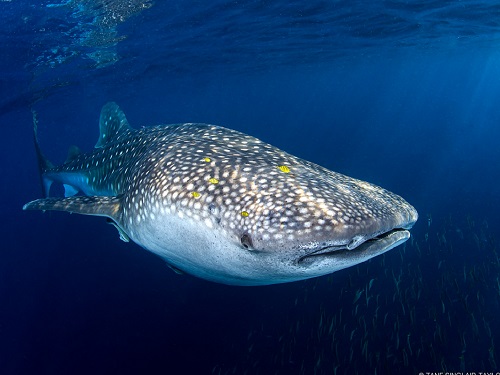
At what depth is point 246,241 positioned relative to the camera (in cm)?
266

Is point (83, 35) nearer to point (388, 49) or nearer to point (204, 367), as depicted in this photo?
point (204, 367)

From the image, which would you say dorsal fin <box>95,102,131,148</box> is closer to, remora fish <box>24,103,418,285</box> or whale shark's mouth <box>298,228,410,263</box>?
Result: remora fish <box>24,103,418,285</box>

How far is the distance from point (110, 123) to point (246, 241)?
6.16m

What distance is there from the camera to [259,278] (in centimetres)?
305

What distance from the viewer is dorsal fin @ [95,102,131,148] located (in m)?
→ 7.48

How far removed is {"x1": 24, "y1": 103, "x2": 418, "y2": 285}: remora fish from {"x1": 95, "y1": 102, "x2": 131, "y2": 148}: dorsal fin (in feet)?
10.2

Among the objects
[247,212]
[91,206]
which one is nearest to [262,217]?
[247,212]

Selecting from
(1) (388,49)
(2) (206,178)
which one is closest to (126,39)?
(2) (206,178)

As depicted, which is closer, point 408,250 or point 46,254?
point 408,250

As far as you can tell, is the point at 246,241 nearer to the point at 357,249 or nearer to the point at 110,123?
the point at 357,249

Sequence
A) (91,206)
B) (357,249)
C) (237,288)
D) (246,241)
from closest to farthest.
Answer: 1. (357,249)
2. (246,241)
3. (91,206)
4. (237,288)

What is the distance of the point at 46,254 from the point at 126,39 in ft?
45.2

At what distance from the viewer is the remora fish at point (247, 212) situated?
8.18 ft

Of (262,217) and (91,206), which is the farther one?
(91,206)
